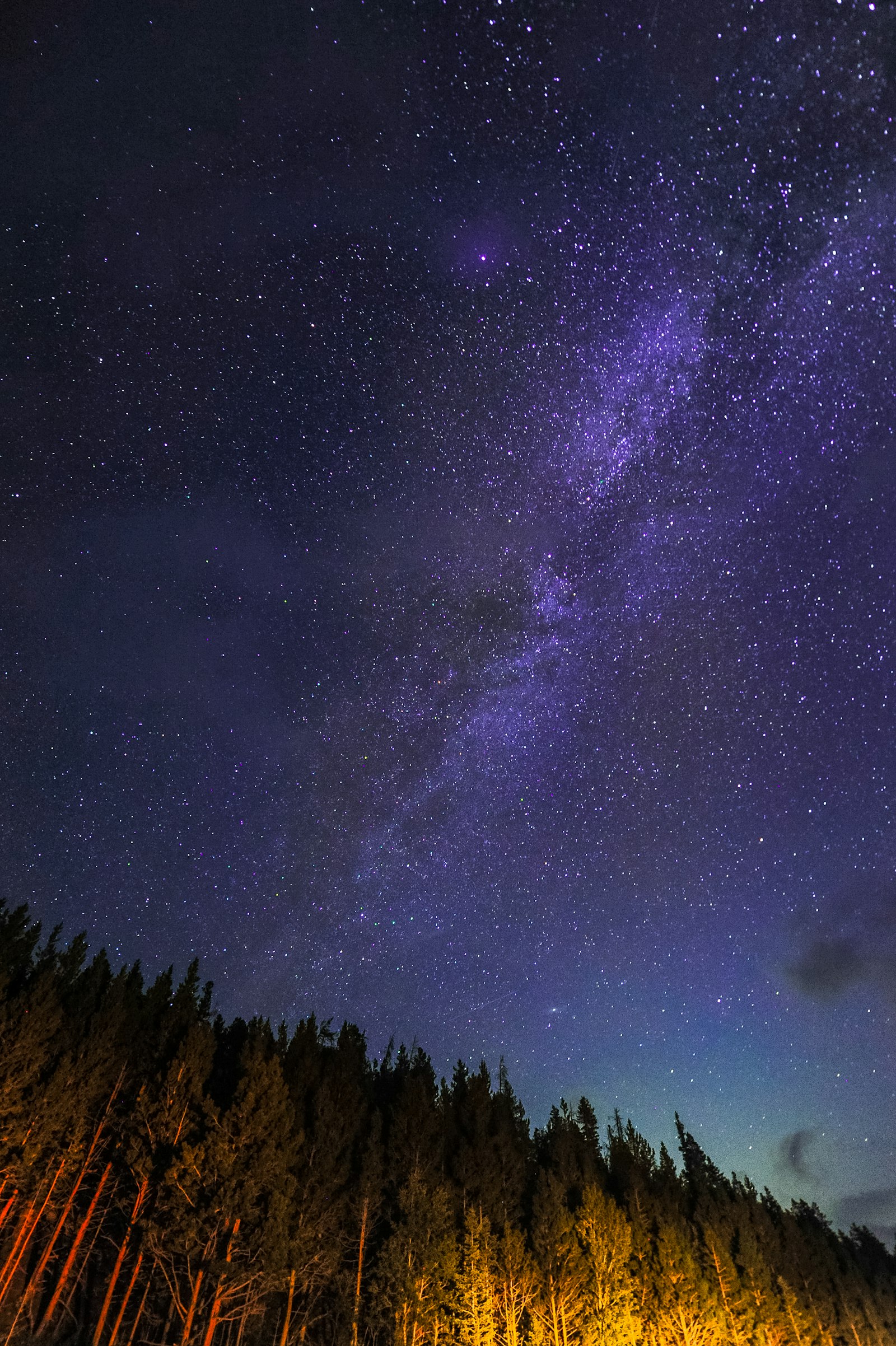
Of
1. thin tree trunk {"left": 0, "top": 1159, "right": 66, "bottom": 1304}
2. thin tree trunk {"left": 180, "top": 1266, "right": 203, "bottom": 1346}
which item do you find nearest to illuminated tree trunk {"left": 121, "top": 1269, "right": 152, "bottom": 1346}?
thin tree trunk {"left": 0, "top": 1159, "right": 66, "bottom": 1304}

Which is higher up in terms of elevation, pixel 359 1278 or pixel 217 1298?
pixel 359 1278

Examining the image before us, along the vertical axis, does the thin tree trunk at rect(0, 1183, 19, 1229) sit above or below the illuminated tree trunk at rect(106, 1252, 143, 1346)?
above

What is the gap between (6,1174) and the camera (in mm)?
23672

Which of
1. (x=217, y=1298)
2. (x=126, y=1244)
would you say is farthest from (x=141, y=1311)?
(x=217, y=1298)

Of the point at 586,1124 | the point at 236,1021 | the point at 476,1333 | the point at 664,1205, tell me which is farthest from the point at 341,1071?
the point at 586,1124

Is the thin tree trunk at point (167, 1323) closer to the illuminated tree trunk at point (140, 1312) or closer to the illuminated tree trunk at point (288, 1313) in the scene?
the illuminated tree trunk at point (140, 1312)

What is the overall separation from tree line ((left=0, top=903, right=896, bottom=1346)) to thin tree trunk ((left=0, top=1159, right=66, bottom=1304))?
0.15 metres

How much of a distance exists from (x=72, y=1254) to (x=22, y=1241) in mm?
2404

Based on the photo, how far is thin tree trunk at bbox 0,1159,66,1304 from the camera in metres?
23.4

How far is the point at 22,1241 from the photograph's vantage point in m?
24.8

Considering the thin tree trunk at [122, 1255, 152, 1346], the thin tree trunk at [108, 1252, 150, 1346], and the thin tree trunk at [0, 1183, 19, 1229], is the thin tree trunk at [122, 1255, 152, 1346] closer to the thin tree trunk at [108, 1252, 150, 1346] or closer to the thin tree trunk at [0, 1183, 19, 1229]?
the thin tree trunk at [108, 1252, 150, 1346]

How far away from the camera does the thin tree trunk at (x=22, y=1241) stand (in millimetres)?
23406

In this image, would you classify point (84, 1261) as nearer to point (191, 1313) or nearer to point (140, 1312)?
point (140, 1312)

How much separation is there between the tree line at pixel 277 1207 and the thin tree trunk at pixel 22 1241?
0.15 m
